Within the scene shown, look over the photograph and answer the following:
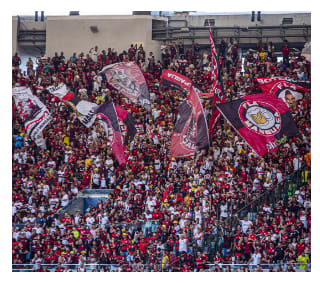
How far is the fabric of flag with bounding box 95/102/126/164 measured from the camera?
56.4ft

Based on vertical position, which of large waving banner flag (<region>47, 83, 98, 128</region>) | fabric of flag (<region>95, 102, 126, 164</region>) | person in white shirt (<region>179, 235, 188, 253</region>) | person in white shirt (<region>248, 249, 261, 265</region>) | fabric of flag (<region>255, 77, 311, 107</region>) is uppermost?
fabric of flag (<region>255, 77, 311, 107</region>)

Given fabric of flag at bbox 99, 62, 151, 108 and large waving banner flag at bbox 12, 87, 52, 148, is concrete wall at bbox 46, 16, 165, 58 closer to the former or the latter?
A: fabric of flag at bbox 99, 62, 151, 108

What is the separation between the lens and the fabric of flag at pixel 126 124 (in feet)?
58.1

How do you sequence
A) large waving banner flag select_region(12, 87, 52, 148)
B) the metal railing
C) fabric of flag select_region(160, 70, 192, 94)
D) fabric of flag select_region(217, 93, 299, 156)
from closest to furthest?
the metal railing, fabric of flag select_region(217, 93, 299, 156), large waving banner flag select_region(12, 87, 52, 148), fabric of flag select_region(160, 70, 192, 94)

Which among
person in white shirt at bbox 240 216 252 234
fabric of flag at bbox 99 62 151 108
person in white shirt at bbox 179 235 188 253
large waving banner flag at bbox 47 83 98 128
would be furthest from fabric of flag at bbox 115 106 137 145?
person in white shirt at bbox 240 216 252 234

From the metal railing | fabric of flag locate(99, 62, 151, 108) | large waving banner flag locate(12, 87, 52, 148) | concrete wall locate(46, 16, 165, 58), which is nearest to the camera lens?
the metal railing

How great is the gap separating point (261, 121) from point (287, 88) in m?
2.90

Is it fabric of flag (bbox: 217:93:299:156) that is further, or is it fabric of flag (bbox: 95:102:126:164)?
fabric of flag (bbox: 95:102:126:164)

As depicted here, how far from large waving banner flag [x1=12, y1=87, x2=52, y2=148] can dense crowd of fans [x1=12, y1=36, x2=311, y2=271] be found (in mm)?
689

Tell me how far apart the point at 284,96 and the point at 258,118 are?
2584 millimetres

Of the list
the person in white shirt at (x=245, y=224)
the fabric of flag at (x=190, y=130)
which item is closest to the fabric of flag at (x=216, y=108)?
the fabric of flag at (x=190, y=130)

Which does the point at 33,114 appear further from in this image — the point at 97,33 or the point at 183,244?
the point at 183,244

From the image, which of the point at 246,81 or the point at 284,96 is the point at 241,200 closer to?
the point at 284,96

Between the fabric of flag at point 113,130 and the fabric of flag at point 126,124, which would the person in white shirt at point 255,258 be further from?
the fabric of flag at point 126,124
